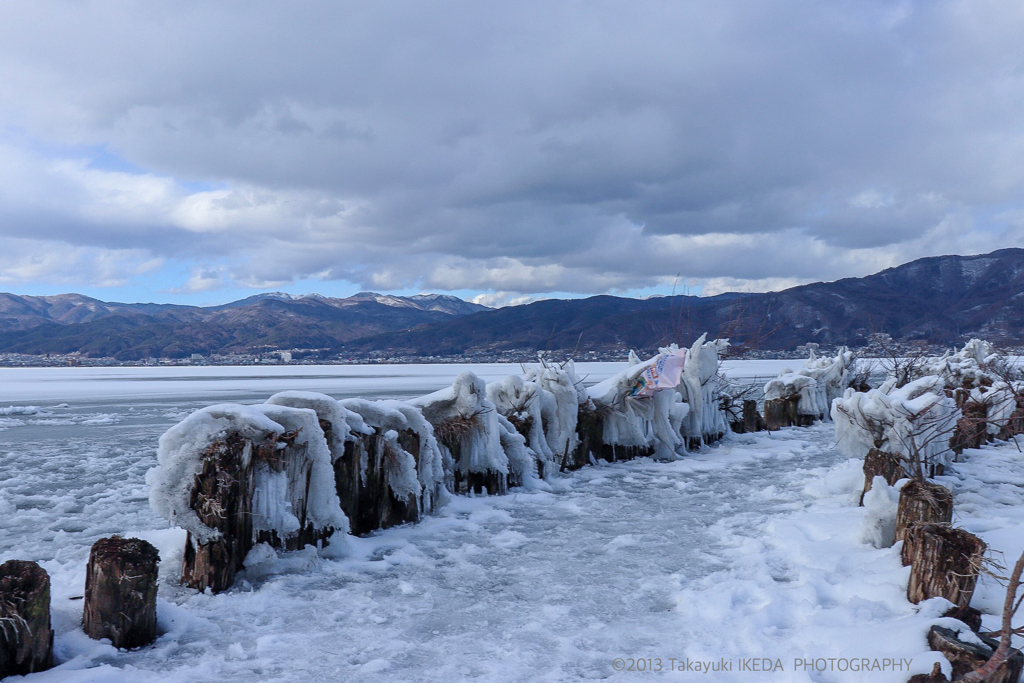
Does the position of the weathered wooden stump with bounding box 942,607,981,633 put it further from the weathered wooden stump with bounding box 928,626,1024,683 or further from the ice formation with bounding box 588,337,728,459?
the ice formation with bounding box 588,337,728,459

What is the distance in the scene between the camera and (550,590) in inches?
180

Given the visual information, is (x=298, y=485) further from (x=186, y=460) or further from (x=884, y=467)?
(x=884, y=467)

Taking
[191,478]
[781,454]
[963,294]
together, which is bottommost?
[781,454]

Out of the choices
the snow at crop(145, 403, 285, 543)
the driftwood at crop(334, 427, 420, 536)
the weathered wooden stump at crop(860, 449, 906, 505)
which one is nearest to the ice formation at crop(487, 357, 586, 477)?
the driftwood at crop(334, 427, 420, 536)

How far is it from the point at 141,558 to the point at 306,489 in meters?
1.68

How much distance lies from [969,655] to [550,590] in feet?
8.25

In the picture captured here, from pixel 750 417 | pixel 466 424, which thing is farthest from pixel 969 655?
pixel 750 417

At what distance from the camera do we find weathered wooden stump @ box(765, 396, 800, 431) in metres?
15.2

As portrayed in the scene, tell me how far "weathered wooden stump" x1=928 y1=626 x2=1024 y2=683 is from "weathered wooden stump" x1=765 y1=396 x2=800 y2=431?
12461 mm

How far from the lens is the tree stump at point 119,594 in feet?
11.6

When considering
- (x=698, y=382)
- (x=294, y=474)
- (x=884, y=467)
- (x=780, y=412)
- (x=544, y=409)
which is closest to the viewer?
(x=294, y=474)


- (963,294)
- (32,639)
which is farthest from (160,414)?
(963,294)

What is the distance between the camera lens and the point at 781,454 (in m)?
11.3

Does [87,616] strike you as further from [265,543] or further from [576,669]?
[576,669]
